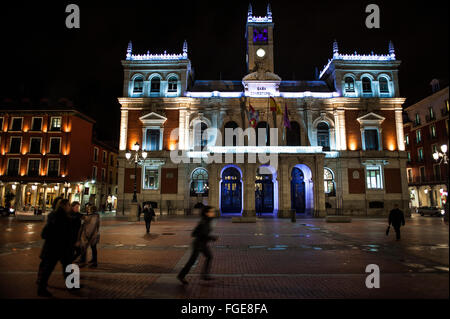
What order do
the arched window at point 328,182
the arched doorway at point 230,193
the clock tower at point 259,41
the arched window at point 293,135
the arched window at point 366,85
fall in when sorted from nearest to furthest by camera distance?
the arched window at point 328,182, the arched doorway at point 230,193, the arched window at point 293,135, the arched window at point 366,85, the clock tower at point 259,41

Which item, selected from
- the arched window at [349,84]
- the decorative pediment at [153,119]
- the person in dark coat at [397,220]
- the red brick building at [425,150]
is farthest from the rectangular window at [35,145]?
the red brick building at [425,150]

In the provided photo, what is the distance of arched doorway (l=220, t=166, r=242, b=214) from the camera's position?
118 ft

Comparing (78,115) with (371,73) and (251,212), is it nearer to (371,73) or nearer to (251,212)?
(251,212)

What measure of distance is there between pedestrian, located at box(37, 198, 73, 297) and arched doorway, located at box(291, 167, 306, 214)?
31.6m

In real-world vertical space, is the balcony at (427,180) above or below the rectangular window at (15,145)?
below

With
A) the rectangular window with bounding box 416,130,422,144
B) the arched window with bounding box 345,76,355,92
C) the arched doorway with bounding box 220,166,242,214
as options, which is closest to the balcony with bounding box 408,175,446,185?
the rectangular window with bounding box 416,130,422,144

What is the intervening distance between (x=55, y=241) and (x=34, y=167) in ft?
135

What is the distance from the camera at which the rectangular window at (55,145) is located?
134 feet

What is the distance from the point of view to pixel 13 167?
40250 millimetres

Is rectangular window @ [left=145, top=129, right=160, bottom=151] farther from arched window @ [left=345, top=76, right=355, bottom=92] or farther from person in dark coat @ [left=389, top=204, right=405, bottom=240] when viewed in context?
person in dark coat @ [left=389, top=204, right=405, bottom=240]

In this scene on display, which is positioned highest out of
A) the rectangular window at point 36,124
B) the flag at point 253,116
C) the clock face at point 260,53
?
the clock face at point 260,53

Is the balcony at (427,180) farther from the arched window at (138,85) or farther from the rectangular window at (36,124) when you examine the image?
the rectangular window at (36,124)

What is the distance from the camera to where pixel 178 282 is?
689 cm

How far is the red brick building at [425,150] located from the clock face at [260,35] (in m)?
22.9
